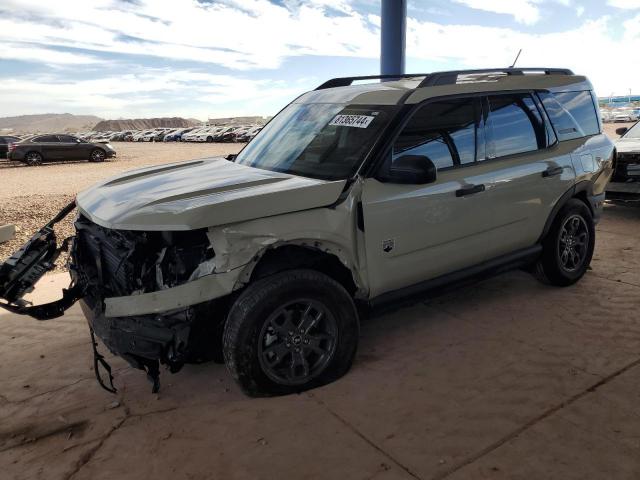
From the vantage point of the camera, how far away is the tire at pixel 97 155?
23.5 metres

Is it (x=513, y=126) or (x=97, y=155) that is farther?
(x=97, y=155)

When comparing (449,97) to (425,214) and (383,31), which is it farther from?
(383,31)

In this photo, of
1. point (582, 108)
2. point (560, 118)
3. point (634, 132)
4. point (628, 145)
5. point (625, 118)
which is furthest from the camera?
point (625, 118)

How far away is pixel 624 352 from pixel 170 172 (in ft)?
12.2

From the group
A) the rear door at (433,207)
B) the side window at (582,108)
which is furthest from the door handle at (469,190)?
the side window at (582,108)

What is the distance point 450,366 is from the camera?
3568 millimetres

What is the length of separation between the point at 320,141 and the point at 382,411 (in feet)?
6.39

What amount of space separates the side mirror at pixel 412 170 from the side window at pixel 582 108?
7.42 feet

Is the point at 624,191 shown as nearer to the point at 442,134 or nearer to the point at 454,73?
the point at 454,73

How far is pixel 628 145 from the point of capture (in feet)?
26.9

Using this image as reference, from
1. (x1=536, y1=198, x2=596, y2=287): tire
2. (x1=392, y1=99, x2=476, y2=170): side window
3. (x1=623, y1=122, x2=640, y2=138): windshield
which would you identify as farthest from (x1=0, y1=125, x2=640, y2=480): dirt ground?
(x1=623, y1=122, x2=640, y2=138): windshield

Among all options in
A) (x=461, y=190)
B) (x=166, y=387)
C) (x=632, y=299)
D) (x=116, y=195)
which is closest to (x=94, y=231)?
(x=116, y=195)

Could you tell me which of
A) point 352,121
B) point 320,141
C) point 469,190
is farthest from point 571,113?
point 320,141

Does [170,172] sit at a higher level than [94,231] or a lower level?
higher
